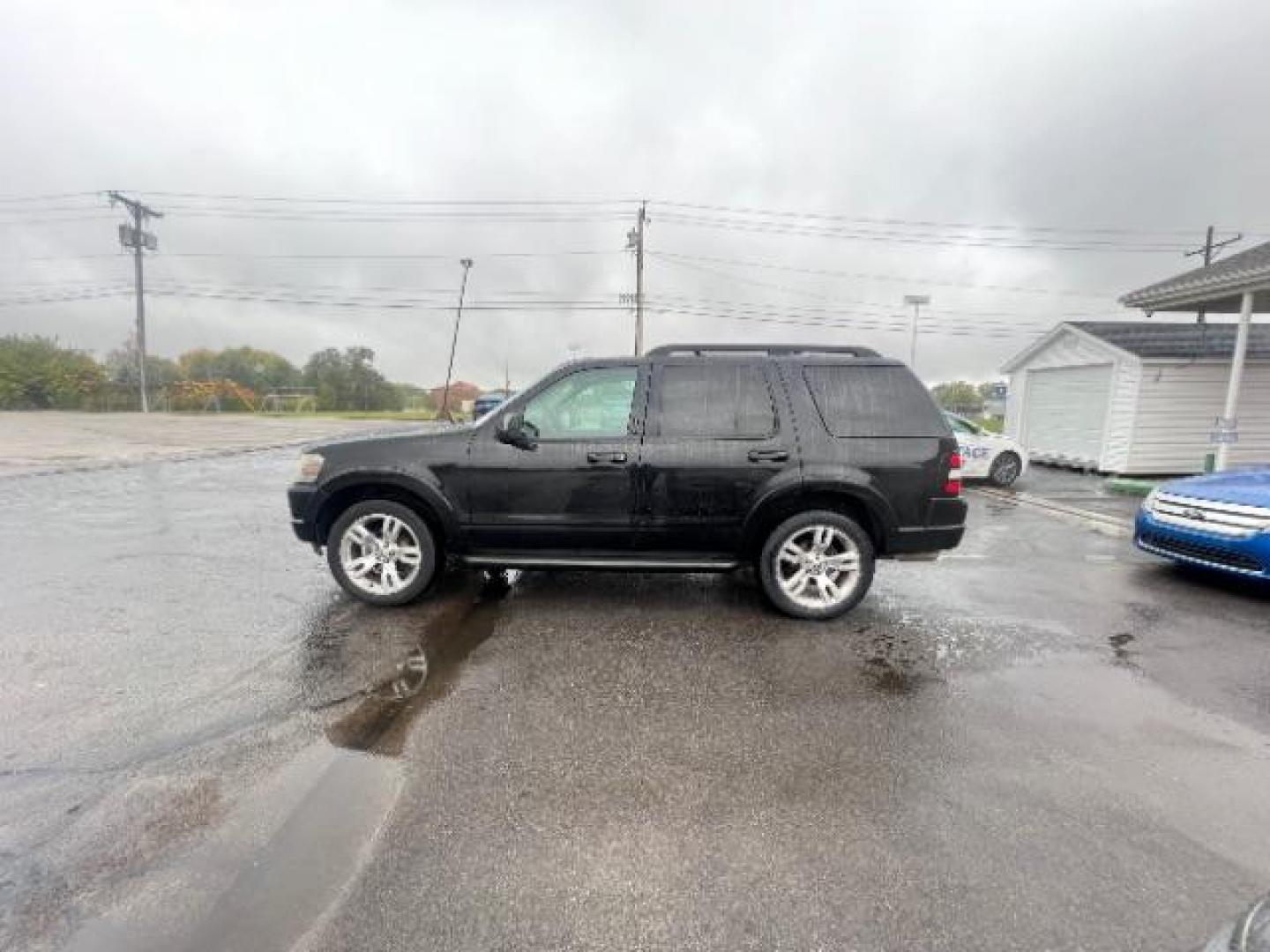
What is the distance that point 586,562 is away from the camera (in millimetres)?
4414

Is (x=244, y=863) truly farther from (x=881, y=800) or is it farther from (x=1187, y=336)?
(x=1187, y=336)

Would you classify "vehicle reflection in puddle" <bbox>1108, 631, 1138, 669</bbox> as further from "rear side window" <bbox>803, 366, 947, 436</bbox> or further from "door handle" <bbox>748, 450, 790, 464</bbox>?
"door handle" <bbox>748, 450, 790, 464</bbox>

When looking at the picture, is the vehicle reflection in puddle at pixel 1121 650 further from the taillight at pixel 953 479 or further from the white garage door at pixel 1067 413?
the white garage door at pixel 1067 413

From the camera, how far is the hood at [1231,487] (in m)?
4.97

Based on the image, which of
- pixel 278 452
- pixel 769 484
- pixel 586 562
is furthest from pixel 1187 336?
pixel 278 452

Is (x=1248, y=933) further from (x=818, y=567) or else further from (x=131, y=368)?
(x=131, y=368)

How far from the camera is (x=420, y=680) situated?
3.39 meters

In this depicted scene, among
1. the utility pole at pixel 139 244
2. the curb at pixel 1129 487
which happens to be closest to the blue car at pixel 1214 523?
the curb at pixel 1129 487

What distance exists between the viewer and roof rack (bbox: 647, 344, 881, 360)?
4.55 m

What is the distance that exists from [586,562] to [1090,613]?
3.89 meters

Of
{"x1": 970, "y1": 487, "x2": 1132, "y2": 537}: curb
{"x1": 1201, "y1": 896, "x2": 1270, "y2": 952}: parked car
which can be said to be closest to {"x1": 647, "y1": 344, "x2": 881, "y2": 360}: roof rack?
{"x1": 1201, "y1": 896, "x2": 1270, "y2": 952}: parked car

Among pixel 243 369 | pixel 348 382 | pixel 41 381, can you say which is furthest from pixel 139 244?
pixel 243 369

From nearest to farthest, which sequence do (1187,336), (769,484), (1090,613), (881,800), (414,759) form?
(881,800)
(414,759)
(769,484)
(1090,613)
(1187,336)

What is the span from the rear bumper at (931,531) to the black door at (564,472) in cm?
190
